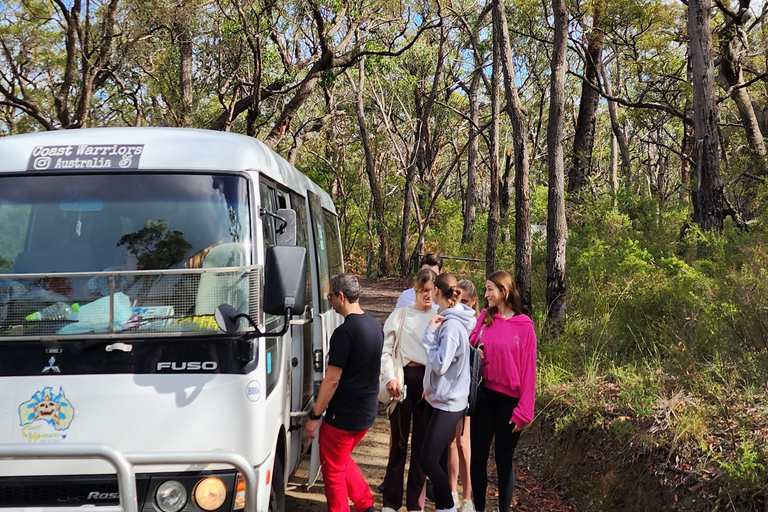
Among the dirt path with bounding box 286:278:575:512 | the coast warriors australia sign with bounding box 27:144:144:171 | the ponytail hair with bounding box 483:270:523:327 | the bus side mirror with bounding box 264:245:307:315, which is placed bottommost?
the dirt path with bounding box 286:278:575:512

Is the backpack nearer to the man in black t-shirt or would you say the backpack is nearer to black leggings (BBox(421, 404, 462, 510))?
black leggings (BBox(421, 404, 462, 510))

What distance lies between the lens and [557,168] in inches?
408

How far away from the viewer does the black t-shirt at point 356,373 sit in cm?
483

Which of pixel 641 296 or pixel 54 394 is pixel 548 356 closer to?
pixel 641 296

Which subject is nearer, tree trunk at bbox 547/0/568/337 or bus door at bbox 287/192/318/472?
bus door at bbox 287/192/318/472

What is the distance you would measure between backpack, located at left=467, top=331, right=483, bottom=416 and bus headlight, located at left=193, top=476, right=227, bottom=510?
7.20ft

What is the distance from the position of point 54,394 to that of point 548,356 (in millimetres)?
6320

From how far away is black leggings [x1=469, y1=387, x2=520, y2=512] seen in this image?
5449mm

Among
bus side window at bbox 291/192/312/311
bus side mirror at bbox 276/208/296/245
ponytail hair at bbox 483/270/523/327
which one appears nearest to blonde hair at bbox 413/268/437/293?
ponytail hair at bbox 483/270/523/327

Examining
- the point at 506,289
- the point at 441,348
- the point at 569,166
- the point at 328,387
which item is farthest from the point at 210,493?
the point at 569,166

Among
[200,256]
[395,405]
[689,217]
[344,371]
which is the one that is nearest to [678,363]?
[395,405]

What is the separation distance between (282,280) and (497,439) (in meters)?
2.48

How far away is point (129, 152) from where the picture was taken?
442 centimetres

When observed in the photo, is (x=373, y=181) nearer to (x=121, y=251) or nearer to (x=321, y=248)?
(x=321, y=248)
